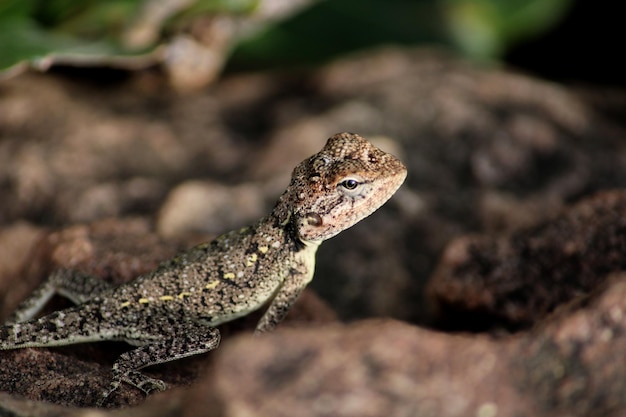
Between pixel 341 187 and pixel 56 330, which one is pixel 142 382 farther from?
pixel 341 187

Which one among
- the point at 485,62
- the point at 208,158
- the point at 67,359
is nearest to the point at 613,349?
the point at 67,359

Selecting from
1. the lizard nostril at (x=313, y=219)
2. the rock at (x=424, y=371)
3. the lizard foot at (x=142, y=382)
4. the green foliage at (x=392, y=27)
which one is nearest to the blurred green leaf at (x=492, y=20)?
the green foliage at (x=392, y=27)

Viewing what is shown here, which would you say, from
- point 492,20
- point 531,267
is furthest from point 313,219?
point 492,20

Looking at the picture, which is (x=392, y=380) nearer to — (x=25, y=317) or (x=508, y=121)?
Result: (x=25, y=317)

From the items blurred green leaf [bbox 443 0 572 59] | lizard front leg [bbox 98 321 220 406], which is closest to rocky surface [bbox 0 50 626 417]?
lizard front leg [bbox 98 321 220 406]

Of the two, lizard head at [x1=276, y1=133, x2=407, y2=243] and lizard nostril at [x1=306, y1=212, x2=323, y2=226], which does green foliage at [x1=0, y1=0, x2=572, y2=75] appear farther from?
lizard nostril at [x1=306, y1=212, x2=323, y2=226]
